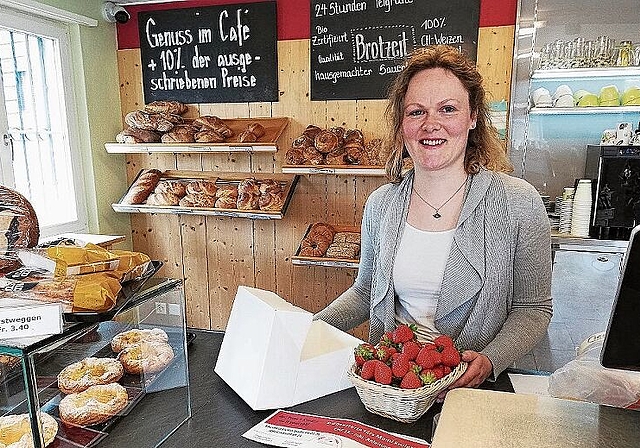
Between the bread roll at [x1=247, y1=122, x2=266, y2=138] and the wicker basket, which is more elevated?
the bread roll at [x1=247, y1=122, x2=266, y2=138]

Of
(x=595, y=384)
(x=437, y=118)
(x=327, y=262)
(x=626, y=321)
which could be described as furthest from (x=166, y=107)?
(x=626, y=321)

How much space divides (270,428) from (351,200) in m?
2.39

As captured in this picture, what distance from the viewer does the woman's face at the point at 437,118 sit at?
145 centimetres

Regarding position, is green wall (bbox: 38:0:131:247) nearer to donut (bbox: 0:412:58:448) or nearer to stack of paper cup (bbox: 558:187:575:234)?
donut (bbox: 0:412:58:448)

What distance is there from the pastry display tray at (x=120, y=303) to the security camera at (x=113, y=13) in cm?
288

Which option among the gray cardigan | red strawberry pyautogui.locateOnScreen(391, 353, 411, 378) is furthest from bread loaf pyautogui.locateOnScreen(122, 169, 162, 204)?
red strawberry pyautogui.locateOnScreen(391, 353, 411, 378)

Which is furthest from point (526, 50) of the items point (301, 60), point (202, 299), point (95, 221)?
point (95, 221)

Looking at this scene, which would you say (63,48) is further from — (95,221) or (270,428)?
(270,428)

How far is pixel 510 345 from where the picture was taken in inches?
52.3

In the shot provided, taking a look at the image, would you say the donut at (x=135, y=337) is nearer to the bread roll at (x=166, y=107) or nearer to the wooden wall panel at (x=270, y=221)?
the wooden wall panel at (x=270, y=221)

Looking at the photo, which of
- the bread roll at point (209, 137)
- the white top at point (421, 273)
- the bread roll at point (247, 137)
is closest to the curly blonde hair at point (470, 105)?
the white top at point (421, 273)

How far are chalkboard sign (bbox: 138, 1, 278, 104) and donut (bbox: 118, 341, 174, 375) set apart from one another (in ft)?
8.21

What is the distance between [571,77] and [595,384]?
2453 millimetres

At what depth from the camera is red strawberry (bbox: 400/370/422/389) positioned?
1.01 metres
